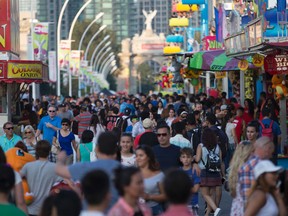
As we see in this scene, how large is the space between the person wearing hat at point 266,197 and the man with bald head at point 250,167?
41cm

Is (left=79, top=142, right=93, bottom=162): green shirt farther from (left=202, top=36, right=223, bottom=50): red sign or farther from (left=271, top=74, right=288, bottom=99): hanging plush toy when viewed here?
(left=202, top=36, right=223, bottom=50): red sign

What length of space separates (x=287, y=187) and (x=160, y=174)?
1236 millimetres

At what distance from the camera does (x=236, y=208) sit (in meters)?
9.48

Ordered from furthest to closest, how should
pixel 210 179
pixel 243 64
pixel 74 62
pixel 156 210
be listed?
pixel 74 62, pixel 243 64, pixel 210 179, pixel 156 210

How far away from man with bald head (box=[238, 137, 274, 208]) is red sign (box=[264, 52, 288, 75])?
10.6m

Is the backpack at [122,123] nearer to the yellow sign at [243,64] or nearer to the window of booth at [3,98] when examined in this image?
the window of booth at [3,98]

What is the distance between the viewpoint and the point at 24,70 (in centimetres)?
2394

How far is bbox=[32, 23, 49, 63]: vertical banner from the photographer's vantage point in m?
39.9

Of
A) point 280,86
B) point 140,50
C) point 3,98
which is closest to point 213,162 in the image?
point 280,86

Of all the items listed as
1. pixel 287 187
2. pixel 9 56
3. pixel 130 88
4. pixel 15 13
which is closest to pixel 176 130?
pixel 287 187

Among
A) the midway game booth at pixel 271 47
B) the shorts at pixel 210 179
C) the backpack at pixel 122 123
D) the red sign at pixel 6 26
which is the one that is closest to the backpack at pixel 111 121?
the backpack at pixel 122 123

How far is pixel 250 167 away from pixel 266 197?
1.87ft

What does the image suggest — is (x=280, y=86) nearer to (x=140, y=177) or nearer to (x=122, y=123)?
(x=122, y=123)

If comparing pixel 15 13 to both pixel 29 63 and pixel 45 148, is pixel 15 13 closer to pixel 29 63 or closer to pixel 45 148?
pixel 29 63
